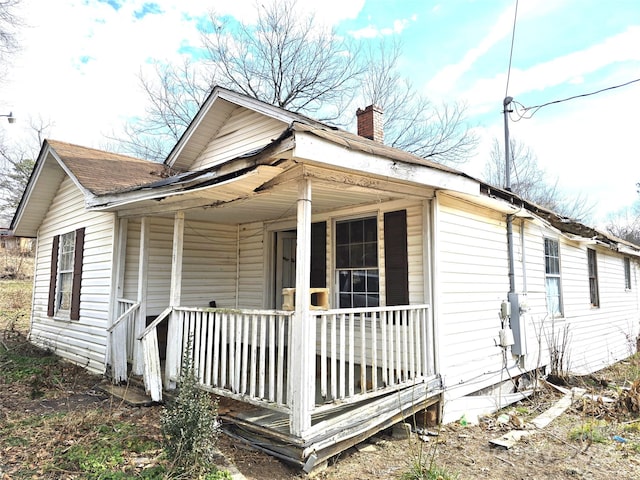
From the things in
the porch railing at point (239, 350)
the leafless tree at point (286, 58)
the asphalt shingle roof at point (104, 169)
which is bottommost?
the porch railing at point (239, 350)

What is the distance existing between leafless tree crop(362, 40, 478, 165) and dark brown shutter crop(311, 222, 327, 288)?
607 inches

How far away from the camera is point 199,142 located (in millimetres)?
8500

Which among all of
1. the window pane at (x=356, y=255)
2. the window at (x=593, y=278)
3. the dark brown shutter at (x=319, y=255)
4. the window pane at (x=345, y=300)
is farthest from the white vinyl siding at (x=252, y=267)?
the window at (x=593, y=278)

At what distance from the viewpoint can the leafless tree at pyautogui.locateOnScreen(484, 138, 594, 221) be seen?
1037 inches

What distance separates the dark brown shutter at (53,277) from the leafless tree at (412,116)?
1630cm

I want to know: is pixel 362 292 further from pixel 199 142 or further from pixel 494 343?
pixel 199 142

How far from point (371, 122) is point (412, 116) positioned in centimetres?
1355

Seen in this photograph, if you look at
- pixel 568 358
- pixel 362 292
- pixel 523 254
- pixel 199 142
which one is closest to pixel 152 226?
pixel 199 142

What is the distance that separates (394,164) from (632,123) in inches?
698

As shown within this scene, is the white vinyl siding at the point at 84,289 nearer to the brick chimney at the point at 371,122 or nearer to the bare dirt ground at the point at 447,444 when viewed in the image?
the bare dirt ground at the point at 447,444

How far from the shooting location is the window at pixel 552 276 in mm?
8141

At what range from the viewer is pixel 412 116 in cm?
2120

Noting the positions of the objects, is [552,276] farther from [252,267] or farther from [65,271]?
[65,271]

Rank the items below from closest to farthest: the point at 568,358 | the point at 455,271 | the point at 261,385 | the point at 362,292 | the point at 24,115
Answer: the point at 261,385 < the point at 455,271 < the point at 362,292 < the point at 568,358 < the point at 24,115
